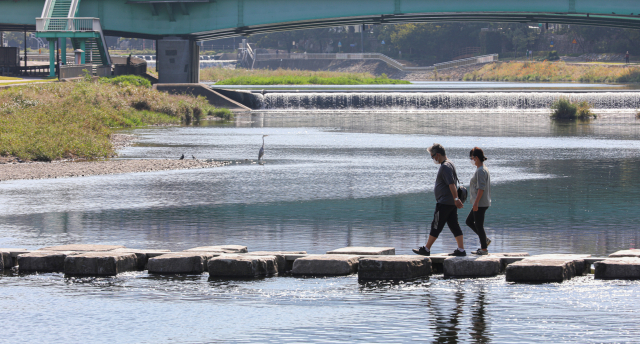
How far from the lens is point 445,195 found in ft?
42.8

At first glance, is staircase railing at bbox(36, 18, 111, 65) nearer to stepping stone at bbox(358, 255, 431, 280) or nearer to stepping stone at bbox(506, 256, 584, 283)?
stepping stone at bbox(358, 255, 431, 280)

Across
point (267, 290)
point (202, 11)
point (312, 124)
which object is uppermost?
point (202, 11)

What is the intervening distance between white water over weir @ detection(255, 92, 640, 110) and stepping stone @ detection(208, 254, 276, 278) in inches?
2366

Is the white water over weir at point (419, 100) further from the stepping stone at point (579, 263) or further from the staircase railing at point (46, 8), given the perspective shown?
the stepping stone at point (579, 263)

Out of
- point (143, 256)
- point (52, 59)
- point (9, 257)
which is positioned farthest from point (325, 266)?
point (52, 59)

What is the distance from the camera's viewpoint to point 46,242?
1588 cm

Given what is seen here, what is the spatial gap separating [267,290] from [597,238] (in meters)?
7.60

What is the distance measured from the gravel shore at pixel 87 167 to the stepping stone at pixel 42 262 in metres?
13.7

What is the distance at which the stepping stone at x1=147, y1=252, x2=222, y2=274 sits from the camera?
12.9 meters

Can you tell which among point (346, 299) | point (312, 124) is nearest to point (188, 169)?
point (346, 299)

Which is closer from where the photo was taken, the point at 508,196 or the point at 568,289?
the point at 568,289

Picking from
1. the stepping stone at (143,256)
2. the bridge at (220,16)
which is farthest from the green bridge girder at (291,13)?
the stepping stone at (143,256)

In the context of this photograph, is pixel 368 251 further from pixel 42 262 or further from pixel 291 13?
pixel 291 13

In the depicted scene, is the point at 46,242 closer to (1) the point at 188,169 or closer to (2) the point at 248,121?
(1) the point at 188,169
